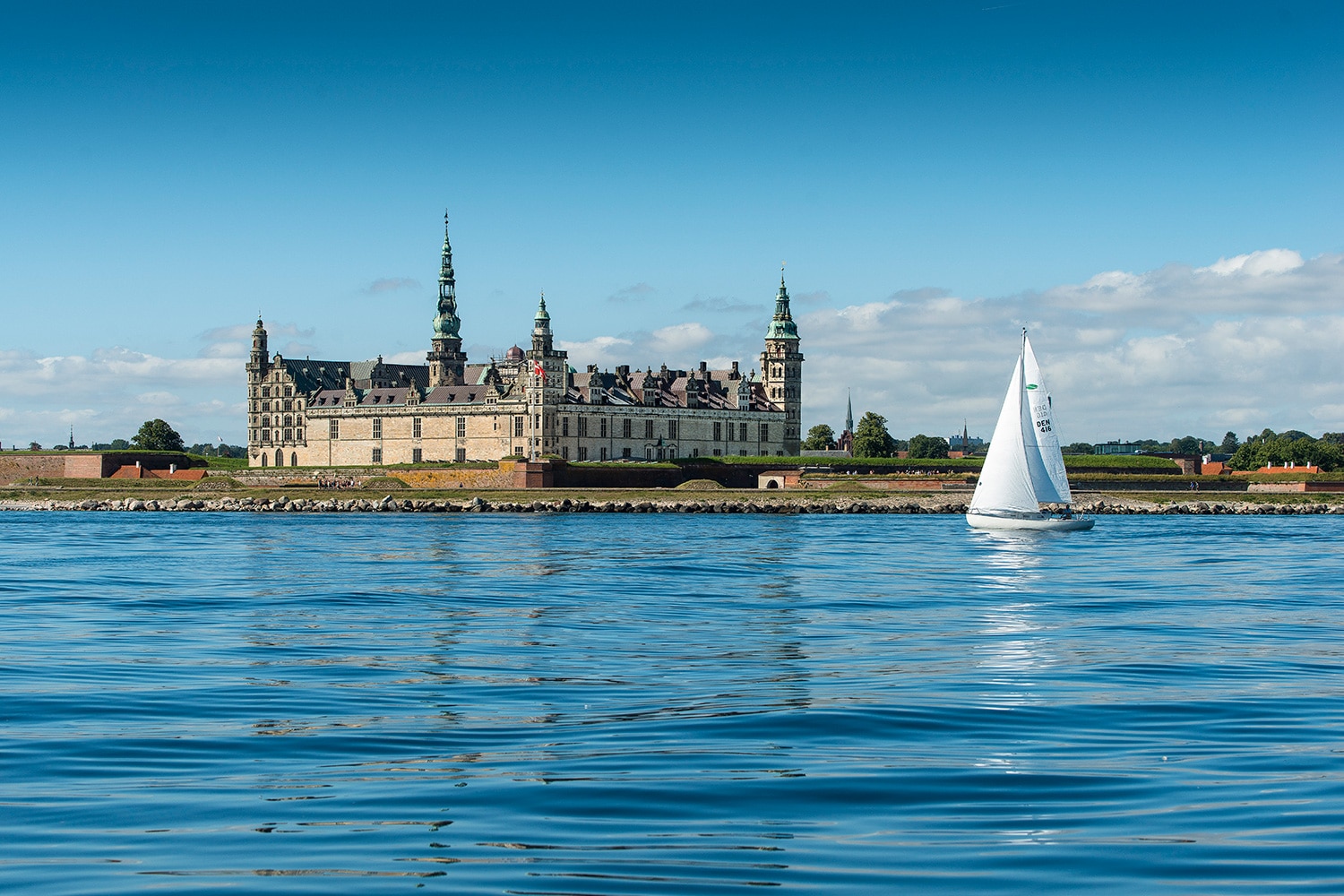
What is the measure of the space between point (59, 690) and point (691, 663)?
23.9ft

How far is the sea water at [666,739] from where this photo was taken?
887 cm

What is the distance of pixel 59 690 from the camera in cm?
1570

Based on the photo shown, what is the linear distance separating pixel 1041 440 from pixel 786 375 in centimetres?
7865

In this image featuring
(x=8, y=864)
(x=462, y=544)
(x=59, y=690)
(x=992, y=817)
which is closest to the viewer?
(x=8, y=864)

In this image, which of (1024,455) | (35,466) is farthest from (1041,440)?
(35,466)

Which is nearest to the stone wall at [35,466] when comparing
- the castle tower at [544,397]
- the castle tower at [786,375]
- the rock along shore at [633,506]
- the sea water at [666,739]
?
the rock along shore at [633,506]

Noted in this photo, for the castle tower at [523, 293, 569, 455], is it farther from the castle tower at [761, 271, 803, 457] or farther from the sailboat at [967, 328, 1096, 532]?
the sailboat at [967, 328, 1096, 532]

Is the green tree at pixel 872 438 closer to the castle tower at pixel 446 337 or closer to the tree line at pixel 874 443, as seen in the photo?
the tree line at pixel 874 443

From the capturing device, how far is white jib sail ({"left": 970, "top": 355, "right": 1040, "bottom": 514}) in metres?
53.5

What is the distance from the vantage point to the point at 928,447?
185 metres

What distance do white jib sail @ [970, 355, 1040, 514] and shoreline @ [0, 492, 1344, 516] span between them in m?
24.0

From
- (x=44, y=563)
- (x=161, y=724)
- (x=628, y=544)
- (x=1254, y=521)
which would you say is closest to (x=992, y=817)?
(x=161, y=724)

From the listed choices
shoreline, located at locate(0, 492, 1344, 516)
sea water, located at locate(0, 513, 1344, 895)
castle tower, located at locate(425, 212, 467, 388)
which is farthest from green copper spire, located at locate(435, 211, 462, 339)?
sea water, located at locate(0, 513, 1344, 895)

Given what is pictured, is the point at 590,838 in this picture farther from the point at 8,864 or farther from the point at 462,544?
the point at 462,544
